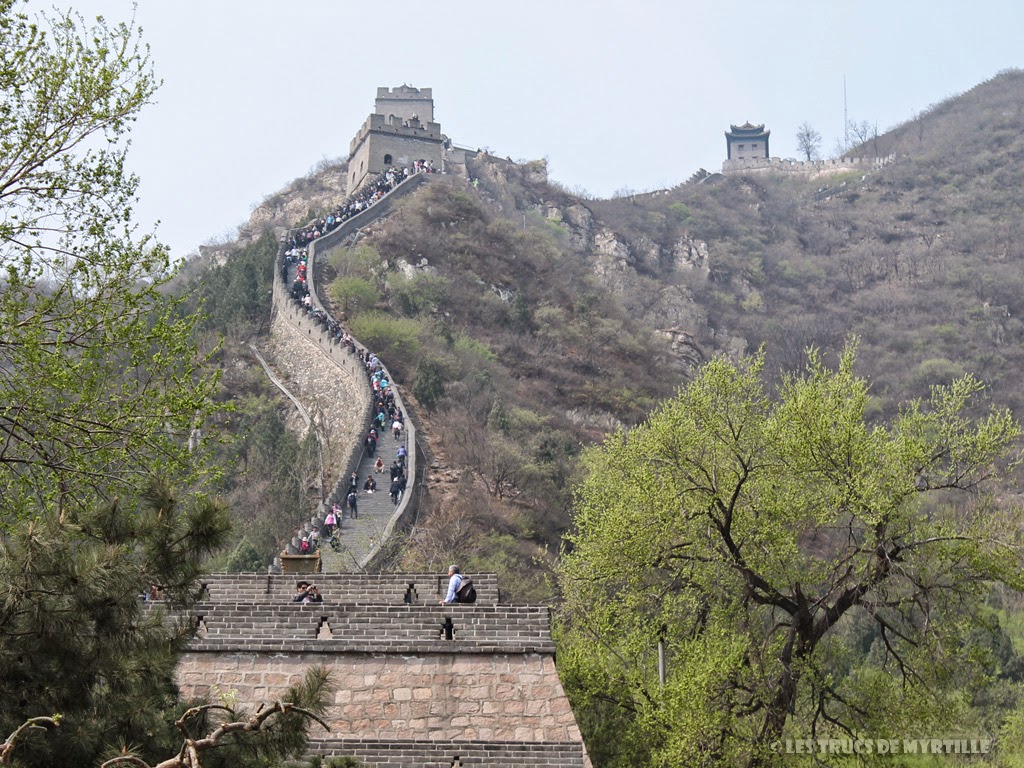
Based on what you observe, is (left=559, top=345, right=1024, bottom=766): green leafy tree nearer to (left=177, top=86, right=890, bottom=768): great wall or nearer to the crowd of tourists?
(left=177, top=86, right=890, bottom=768): great wall

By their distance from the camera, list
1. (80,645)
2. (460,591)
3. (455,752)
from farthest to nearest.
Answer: (460,591) < (455,752) < (80,645)

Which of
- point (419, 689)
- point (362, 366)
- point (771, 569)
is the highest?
point (362, 366)

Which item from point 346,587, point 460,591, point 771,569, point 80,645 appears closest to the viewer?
point 80,645

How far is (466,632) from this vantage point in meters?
13.7

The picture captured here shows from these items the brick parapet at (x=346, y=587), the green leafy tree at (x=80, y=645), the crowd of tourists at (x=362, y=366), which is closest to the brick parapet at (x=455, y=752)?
the green leafy tree at (x=80, y=645)

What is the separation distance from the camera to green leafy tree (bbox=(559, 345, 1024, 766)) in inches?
704

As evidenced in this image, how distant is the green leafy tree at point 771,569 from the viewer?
17.9m

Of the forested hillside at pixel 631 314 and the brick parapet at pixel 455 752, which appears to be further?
the forested hillside at pixel 631 314

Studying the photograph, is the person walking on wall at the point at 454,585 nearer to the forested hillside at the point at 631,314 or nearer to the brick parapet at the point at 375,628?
the brick parapet at the point at 375,628

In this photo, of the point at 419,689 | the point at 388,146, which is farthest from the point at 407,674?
the point at 388,146

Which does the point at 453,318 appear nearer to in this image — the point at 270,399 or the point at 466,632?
the point at 270,399

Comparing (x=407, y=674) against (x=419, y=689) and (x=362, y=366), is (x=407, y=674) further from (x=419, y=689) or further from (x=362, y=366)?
(x=362, y=366)

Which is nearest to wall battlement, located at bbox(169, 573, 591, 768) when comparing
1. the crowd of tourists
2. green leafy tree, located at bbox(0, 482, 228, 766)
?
green leafy tree, located at bbox(0, 482, 228, 766)

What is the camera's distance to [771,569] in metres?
18.6
